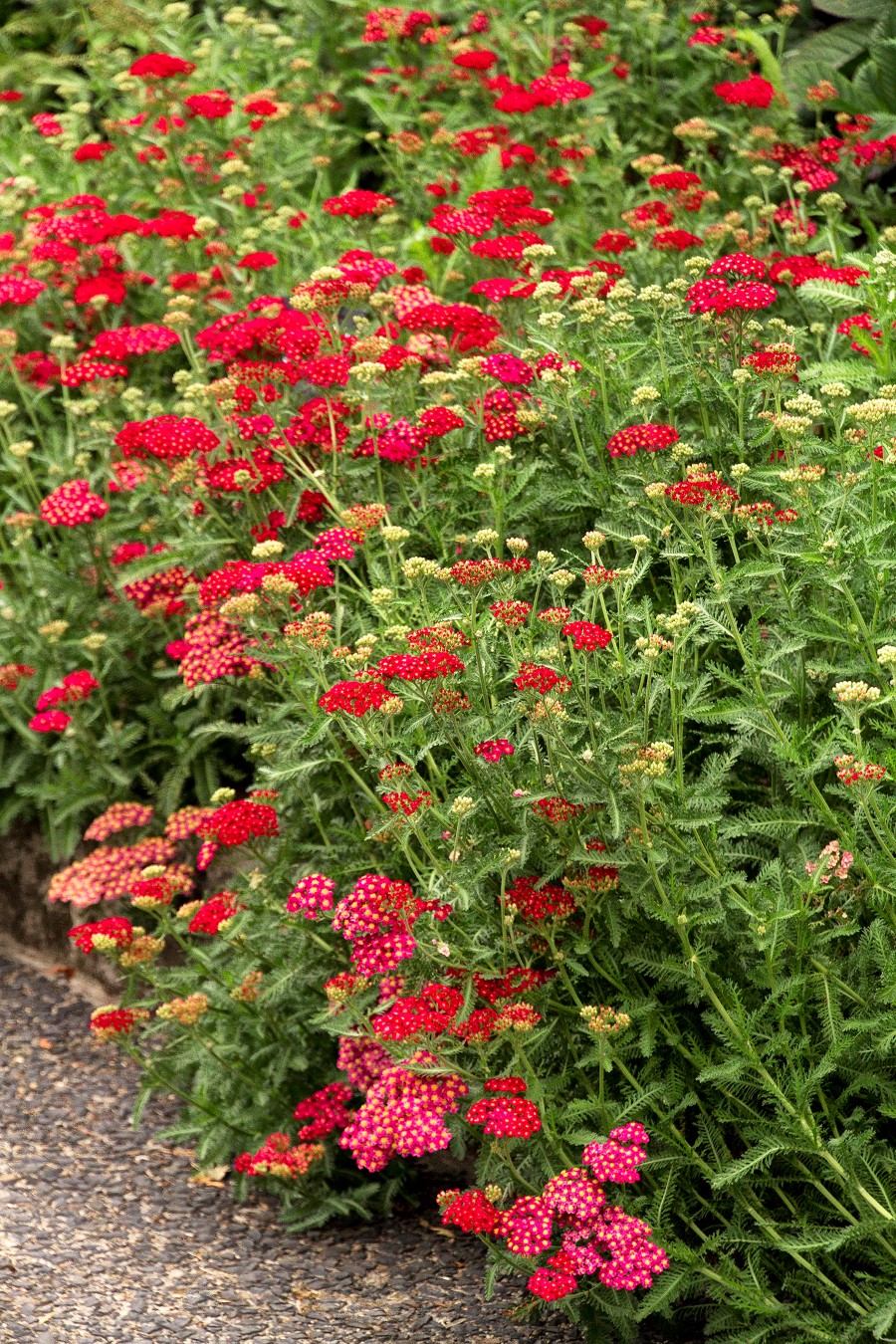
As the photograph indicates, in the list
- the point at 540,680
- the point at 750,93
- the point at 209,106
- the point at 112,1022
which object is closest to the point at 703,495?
the point at 540,680

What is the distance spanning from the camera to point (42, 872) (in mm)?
5363

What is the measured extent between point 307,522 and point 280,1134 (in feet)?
5.01

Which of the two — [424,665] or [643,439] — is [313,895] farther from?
[643,439]

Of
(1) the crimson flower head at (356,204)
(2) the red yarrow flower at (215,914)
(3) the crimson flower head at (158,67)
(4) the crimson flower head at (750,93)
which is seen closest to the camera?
(2) the red yarrow flower at (215,914)

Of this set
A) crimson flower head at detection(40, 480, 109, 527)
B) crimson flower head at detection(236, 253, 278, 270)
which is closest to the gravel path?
crimson flower head at detection(40, 480, 109, 527)

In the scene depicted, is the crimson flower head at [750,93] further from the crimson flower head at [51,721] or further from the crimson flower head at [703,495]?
the crimson flower head at [51,721]

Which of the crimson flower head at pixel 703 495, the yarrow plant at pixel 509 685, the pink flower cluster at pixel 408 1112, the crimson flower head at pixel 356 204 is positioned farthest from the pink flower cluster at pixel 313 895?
the crimson flower head at pixel 356 204

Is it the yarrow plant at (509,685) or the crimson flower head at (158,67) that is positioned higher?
the crimson flower head at (158,67)

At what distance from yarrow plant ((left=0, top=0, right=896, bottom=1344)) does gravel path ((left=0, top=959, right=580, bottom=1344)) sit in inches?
4.5

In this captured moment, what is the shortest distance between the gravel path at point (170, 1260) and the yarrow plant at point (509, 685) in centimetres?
11

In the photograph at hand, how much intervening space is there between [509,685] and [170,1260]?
1.51 meters

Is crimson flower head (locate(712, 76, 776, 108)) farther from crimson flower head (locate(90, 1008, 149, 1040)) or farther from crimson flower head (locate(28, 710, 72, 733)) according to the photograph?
crimson flower head (locate(90, 1008, 149, 1040))

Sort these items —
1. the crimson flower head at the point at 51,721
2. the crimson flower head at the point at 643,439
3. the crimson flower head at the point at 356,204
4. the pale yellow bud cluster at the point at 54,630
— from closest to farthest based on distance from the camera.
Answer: the crimson flower head at the point at 643,439 < the crimson flower head at the point at 356,204 < the crimson flower head at the point at 51,721 < the pale yellow bud cluster at the point at 54,630

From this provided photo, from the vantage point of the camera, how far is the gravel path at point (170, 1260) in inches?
132
